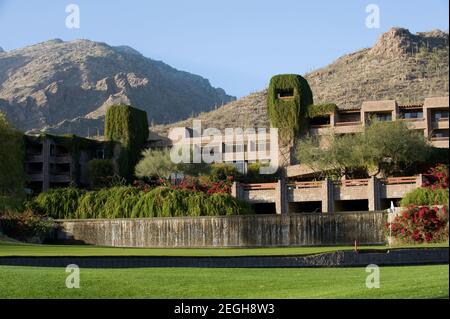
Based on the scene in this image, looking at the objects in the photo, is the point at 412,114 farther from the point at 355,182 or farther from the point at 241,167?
the point at 355,182

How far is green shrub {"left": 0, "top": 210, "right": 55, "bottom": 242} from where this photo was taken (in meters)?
47.0

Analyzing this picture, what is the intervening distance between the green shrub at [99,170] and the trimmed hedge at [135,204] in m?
24.1

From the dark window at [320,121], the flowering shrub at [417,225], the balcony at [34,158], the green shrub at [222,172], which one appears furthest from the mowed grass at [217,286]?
the balcony at [34,158]

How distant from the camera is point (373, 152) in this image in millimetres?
57656

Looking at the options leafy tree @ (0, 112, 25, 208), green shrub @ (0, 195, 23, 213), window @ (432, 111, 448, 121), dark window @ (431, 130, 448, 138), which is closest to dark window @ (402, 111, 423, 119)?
window @ (432, 111, 448, 121)

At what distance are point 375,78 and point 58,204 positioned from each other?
91132mm

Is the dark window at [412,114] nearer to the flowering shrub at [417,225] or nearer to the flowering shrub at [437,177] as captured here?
the flowering shrub at [437,177]

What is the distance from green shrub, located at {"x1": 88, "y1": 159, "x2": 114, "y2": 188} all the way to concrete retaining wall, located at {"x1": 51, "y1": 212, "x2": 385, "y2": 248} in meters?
29.9

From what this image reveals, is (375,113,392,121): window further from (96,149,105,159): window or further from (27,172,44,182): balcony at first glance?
(27,172,44,182): balcony

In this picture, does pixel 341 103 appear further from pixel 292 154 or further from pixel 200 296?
pixel 200 296

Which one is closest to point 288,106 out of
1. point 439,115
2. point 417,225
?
point 439,115

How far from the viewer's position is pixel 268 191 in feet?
184
